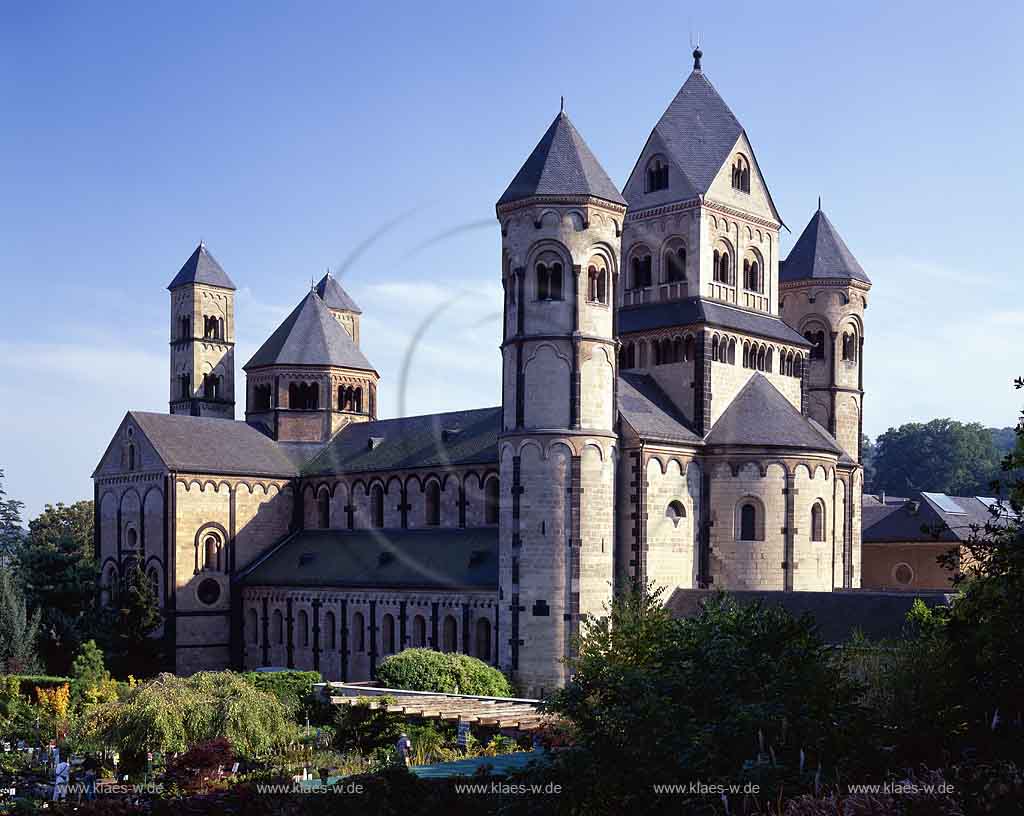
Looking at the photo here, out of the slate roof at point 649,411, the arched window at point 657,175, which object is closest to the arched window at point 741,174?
the arched window at point 657,175

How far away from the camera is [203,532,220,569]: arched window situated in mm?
66438

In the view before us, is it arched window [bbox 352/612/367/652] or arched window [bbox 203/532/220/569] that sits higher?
arched window [bbox 203/532/220/569]

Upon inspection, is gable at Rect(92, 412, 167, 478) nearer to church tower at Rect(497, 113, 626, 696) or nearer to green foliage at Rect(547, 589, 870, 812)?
church tower at Rect(497, 113, 626, 696)

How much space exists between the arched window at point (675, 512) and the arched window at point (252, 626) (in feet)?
82.3

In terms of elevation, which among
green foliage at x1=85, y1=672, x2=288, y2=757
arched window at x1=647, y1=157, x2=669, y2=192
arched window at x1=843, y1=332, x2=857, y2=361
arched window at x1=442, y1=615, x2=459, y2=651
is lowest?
arched window at x1=442, y1=615, x2=459, y2=651

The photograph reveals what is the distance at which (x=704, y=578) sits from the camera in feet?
174

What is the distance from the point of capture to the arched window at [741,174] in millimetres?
59369

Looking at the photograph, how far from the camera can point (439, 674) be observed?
44.4 m

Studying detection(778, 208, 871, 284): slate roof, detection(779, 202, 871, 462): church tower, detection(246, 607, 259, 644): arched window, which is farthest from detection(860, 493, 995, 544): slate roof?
detection(246, 607, 259, 644): arched window

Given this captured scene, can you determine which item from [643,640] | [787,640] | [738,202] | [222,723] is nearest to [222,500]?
[738,202]

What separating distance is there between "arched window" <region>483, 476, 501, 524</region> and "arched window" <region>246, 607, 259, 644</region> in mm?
15341

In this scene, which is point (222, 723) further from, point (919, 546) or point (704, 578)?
point (919, 546)

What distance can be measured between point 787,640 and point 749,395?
36.7 metres

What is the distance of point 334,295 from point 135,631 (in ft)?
117
